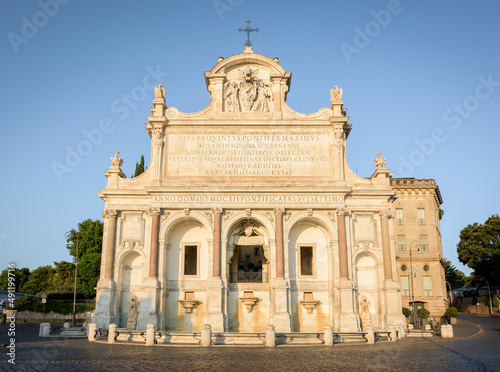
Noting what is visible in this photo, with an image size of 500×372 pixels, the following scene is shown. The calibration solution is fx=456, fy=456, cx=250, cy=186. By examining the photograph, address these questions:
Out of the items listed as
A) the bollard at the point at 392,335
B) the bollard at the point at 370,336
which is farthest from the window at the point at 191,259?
the bollard at the point at 392,335

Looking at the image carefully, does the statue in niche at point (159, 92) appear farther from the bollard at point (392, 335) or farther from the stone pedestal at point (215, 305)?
the bollard at point (392, 335)

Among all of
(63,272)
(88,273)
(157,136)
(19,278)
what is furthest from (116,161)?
(19,278)

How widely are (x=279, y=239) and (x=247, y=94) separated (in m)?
11.4

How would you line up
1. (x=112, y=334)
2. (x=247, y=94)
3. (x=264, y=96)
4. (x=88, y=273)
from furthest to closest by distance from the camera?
(x=88, y=273)
(x=264, y=96)
(x=247, y=94)
(x=112, y=334)

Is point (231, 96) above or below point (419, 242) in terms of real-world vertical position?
above

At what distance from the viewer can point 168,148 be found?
34.0 m

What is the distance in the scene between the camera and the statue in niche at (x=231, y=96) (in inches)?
1371

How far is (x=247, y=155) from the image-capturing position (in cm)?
3388

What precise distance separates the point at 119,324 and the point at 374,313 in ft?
58.4

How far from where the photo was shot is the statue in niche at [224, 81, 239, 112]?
114ft

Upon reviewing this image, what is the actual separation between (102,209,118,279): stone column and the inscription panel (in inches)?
200

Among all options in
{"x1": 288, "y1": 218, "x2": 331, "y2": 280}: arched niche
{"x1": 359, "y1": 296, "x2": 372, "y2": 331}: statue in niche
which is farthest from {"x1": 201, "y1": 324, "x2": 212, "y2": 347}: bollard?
{"x1": 359, "y1": 296, "x2": 372, "y2": 331}: statue in niche

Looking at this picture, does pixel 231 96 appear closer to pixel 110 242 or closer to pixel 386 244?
pixel 110 242

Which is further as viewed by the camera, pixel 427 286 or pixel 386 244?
pixel 427 286
